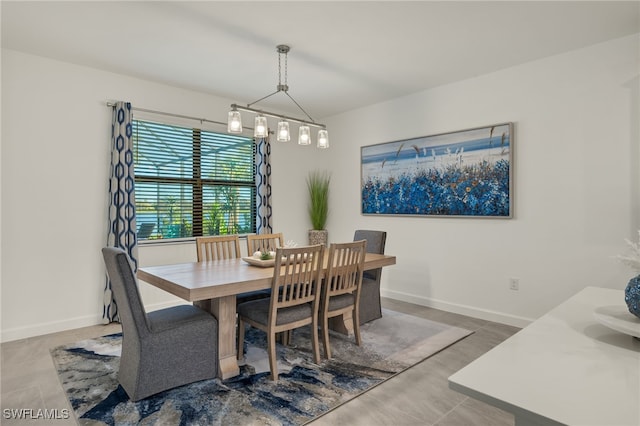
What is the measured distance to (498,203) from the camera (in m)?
3.73

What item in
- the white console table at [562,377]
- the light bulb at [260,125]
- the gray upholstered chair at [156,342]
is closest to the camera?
the white console table at [562,377]

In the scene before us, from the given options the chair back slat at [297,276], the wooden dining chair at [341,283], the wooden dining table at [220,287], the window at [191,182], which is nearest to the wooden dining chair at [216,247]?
the wooden dining table at [220,287]

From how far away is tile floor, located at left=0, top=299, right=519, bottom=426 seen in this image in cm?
206

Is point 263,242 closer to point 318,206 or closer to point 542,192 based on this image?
point 318,206

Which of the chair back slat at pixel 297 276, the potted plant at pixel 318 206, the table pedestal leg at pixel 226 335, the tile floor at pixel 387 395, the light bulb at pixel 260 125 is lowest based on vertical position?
the tile floor at pixel 387 395

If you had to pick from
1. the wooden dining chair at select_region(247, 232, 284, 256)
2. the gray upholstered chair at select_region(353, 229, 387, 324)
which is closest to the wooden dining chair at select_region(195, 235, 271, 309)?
the wooden dining chair at select_region(247, 232, 284, 256)

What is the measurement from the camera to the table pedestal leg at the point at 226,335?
253cm

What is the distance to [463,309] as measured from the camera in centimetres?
402

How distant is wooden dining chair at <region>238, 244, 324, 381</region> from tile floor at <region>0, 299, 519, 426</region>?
620mm

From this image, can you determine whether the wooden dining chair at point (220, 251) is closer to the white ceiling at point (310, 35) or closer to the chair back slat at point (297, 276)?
the chair back slat at point (297, 276)

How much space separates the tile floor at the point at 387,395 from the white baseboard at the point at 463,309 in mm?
510

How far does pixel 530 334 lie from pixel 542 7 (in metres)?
2.41

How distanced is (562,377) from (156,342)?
2115 mm

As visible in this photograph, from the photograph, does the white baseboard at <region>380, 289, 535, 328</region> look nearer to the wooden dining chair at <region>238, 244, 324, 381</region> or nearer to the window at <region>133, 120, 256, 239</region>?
the wooden dining chair at <region>238, 244, 324, 381</region>
